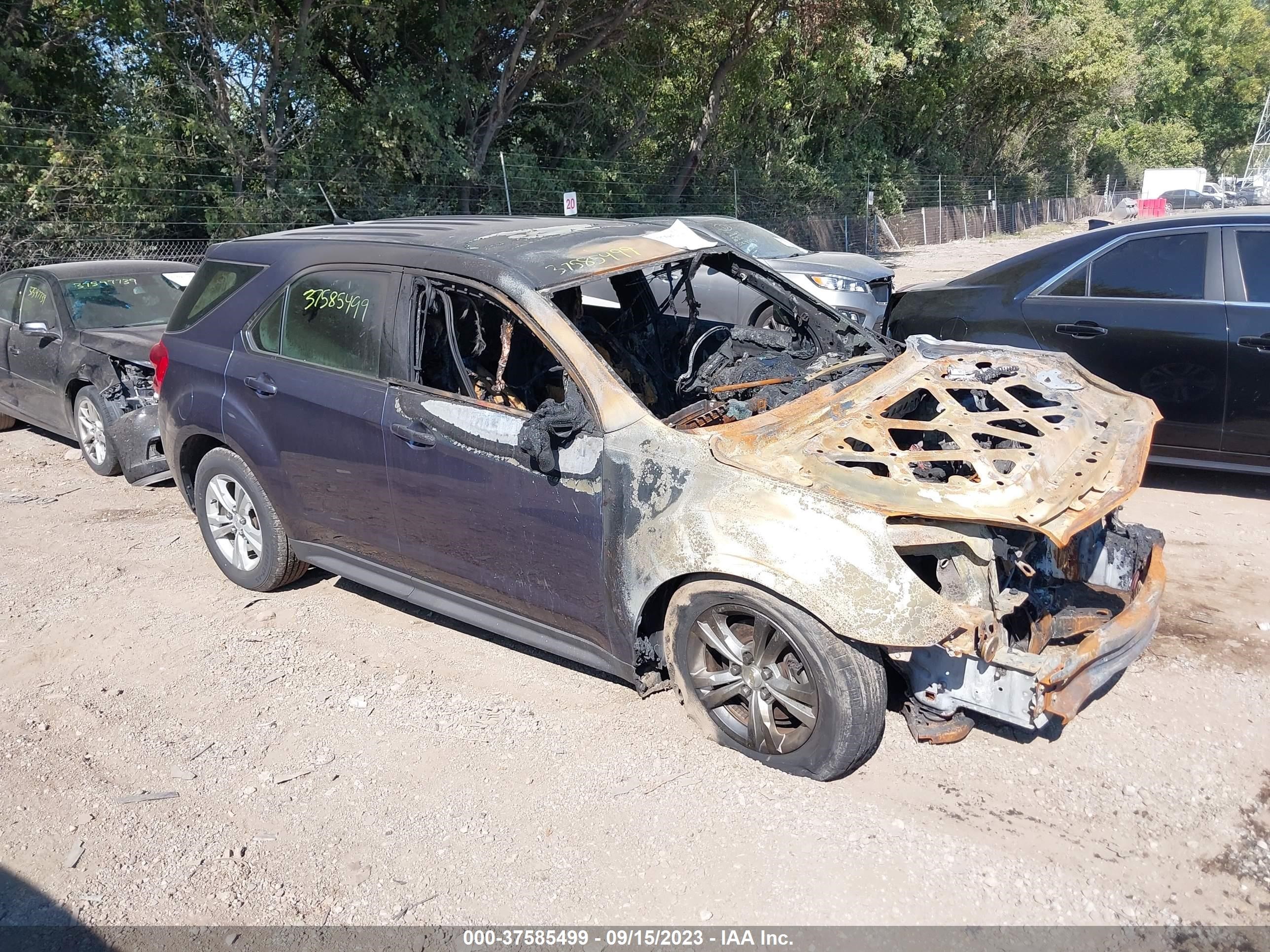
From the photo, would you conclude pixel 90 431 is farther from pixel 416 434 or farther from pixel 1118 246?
pixel 1118 246

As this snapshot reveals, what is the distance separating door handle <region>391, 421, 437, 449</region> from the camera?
388cm

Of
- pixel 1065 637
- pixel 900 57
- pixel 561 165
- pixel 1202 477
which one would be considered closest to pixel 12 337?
pixel 1065 637

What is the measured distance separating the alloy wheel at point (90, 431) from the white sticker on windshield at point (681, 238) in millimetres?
4719

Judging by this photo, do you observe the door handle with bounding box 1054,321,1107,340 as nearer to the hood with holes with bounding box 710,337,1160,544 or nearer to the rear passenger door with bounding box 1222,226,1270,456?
the rear passenger door with bounding box 1222,226,1270,456

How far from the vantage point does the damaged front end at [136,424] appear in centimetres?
660

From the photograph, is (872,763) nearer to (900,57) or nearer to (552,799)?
(552,799)

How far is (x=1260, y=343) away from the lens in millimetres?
5293

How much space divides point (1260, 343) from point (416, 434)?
14.8 feet

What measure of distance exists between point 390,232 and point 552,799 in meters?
2.63

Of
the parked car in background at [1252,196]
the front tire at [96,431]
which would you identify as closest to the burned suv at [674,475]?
the front tire at [96,431]

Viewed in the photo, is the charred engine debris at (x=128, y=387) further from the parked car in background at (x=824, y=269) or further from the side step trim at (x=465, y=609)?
the parked car in background at (x=824, y=269)

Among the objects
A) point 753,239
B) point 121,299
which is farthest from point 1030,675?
point 753,239

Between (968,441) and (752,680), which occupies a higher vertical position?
(968,441)

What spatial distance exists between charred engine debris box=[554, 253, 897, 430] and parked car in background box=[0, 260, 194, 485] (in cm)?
358
